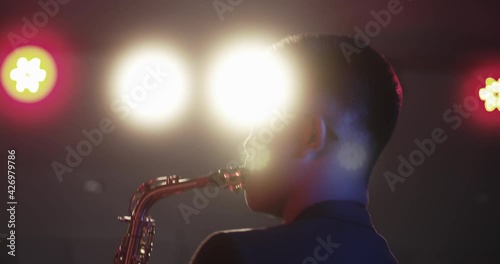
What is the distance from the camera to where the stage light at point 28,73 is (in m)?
4.13

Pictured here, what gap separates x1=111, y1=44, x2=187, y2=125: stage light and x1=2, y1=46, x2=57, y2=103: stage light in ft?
1.61

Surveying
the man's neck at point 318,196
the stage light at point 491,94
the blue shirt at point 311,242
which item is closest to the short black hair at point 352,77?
the man's neck at point 318,196

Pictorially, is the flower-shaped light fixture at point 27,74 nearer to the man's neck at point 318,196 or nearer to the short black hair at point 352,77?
the short black hair at point 352,77

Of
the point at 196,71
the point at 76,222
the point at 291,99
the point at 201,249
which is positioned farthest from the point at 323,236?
the point at 76,222

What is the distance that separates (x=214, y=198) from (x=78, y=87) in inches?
54.7

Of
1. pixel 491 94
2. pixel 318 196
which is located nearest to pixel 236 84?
pixel 491 94

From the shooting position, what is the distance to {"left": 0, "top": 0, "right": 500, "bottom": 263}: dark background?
4488 millimetres

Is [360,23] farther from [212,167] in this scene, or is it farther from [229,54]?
[212,167]

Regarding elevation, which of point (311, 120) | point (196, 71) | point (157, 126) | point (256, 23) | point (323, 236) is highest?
point (256, 23)

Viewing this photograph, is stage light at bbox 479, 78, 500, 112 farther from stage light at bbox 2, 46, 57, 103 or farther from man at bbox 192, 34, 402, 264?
man at bbox 192, 34, 402, 264

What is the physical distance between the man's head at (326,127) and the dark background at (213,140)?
3.07 meters

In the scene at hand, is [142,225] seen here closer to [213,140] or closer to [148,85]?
[148,85]

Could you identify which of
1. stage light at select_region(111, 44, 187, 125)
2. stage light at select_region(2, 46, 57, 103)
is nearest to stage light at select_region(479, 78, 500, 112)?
stage light at select_region(111, 44, 187, 125)

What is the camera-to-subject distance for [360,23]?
476 centimetres
